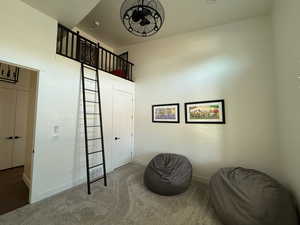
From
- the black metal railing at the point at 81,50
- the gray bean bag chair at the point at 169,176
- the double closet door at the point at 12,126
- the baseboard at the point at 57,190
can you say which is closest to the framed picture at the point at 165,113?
the gray bean bag chair at the point at 169,176

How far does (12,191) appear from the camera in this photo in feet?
8.93

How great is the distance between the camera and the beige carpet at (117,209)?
1993 millimetres

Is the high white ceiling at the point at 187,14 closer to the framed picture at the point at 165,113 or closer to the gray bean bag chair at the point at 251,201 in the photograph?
the framed picture at the point at 165,113

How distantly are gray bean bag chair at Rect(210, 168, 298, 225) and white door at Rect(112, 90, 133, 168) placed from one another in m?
2.56

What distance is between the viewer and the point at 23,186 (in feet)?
9.68

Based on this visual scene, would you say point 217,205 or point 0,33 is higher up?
point 0,33

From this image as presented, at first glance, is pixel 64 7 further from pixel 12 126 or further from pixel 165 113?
pixel 12 126

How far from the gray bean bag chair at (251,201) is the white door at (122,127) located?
256cm

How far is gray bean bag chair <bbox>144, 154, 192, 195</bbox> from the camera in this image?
2653mm

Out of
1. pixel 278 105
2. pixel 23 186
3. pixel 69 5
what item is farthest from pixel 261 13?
pixel 23 186

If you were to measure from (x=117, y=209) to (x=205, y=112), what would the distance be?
2.77 m

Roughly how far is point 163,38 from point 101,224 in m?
→ 4.59

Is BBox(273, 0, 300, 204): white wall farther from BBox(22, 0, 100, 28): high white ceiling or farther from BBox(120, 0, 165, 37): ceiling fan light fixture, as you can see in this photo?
BBox(22, 0, 100, 28): high white ceiling

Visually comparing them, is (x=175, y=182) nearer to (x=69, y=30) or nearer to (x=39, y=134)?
(x=39, y=134)
